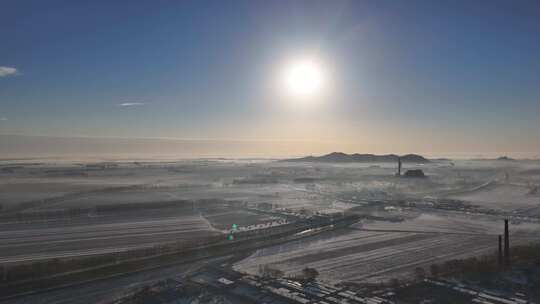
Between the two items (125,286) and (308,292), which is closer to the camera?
(308,292)

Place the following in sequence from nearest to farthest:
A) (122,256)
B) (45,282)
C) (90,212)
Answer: (45,282), (122,256), (90,212)

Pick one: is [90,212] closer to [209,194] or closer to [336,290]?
[209,194]

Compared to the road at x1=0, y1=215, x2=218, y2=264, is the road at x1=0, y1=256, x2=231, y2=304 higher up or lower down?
lower down

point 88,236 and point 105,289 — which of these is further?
point 88,236

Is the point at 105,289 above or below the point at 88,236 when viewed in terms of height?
below

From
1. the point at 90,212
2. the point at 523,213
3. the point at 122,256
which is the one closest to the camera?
the point at 122,256

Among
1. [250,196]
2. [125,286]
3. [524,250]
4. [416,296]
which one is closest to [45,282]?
[125,286]

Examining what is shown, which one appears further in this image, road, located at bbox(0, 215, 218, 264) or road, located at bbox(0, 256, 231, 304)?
road, located at bbox(0, 215, 218, 264)

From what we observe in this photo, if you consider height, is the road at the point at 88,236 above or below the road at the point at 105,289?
above

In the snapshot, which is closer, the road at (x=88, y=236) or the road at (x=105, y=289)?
the road at (x=105, y=289)

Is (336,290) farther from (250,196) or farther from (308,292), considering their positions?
(250,196)
